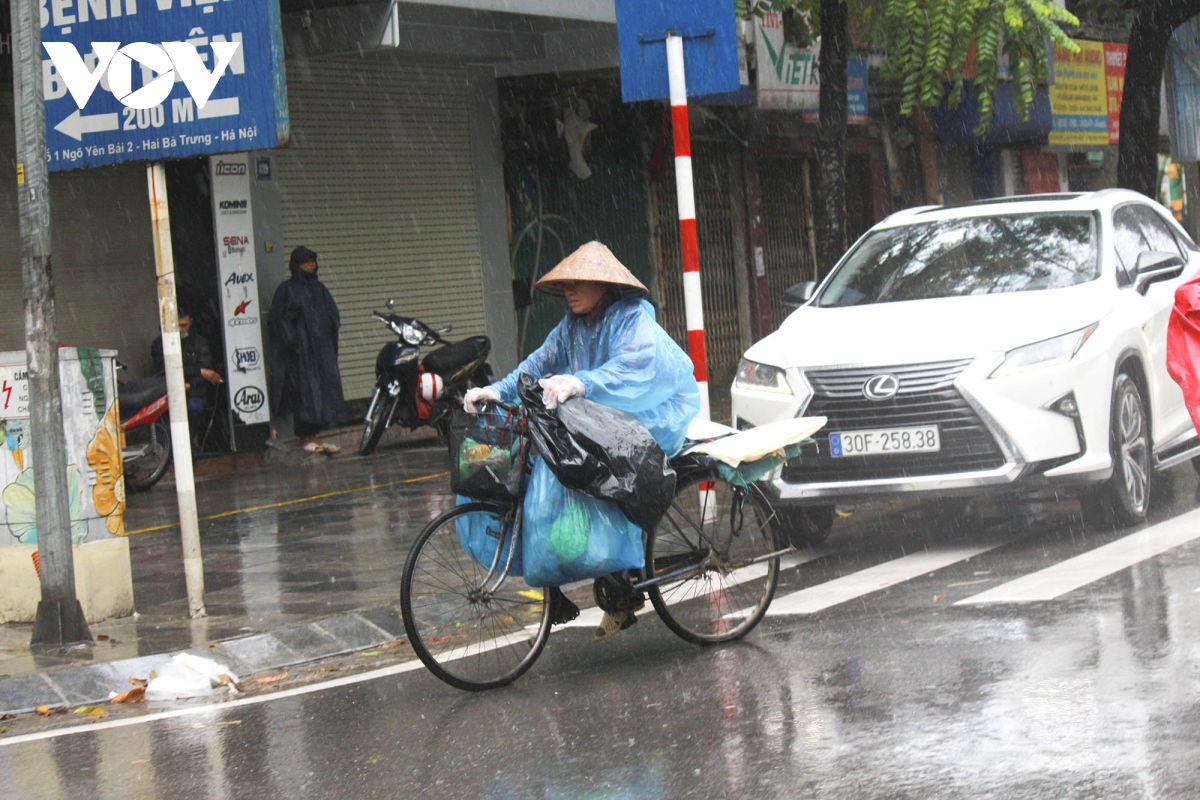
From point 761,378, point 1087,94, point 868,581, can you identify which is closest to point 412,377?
point 761,378

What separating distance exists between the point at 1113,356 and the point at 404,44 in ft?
30.9

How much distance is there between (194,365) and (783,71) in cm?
804

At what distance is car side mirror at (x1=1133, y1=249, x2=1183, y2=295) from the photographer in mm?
8680

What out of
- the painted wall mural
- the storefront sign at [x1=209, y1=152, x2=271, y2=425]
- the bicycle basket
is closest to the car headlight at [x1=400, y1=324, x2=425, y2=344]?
the storefront sign at [x1=209, y1=152, x2=271, y2=425]

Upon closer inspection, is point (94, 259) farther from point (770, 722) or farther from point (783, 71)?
point (770, 722)

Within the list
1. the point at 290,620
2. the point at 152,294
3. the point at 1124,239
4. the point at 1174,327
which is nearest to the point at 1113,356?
the point at 1124,239

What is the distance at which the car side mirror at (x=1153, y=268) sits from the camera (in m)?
8.68

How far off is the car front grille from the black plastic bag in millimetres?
2340

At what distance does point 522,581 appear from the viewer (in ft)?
20.2

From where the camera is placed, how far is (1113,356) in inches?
323

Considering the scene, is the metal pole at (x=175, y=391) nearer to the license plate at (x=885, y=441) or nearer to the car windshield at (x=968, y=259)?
the license plate at (x=885, y=441)

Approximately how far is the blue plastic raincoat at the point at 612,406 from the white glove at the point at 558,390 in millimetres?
61

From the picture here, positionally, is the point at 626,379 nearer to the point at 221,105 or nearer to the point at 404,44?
the point at 221,105

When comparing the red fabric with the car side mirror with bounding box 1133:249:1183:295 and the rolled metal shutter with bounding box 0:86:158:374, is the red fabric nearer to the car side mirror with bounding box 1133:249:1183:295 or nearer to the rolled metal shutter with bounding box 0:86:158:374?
the car side mirror with bounding box 1133:249:1183:295
